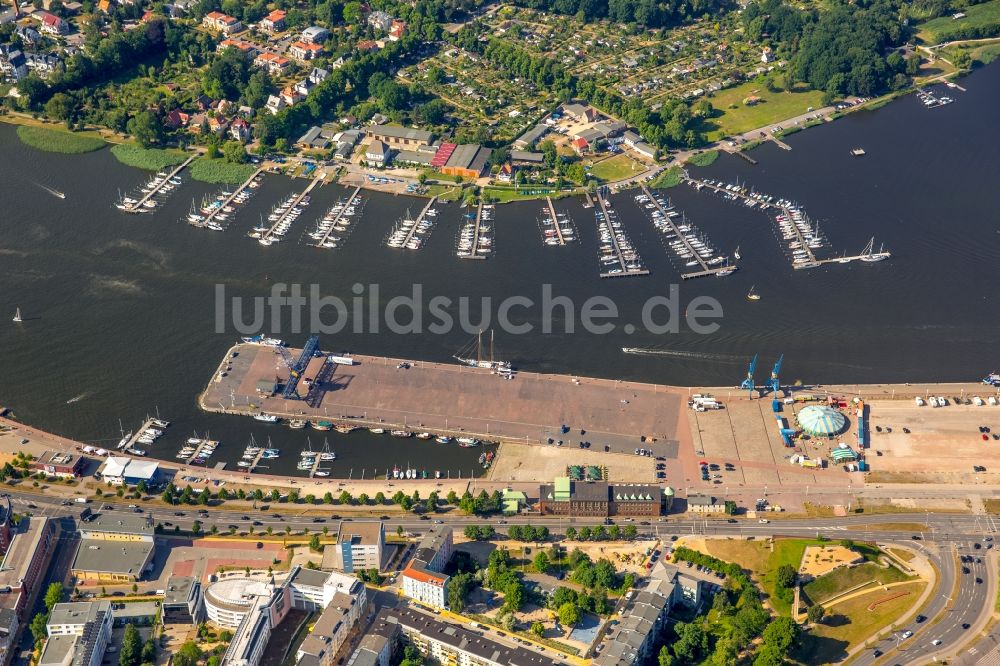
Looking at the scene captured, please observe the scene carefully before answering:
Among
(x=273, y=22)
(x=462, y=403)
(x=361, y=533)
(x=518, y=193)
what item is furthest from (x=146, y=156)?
(x=361, y=533)

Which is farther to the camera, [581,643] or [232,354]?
[232,354]

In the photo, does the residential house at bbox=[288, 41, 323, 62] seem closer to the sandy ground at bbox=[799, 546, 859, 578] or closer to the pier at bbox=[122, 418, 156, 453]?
the pier at bbox=[122, 418, 156, 453]

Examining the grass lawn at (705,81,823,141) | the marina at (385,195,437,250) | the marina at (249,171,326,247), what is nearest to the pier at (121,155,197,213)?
the marina at (249,171,326,247)

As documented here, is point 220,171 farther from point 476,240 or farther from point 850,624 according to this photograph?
point 850,624

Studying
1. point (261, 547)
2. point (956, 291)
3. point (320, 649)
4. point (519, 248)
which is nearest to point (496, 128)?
point (519, 248)

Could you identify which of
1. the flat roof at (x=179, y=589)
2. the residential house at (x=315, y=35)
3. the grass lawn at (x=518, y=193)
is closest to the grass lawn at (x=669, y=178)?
the grass lawn at (x=518, y=193)

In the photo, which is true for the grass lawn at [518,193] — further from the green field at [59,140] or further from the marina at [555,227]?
the green field at [59,140]

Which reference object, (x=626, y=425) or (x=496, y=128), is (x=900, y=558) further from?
(x=496, y=128)
